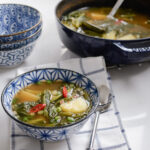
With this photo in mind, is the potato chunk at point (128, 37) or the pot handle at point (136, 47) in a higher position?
the pot handle at point (136, 47)

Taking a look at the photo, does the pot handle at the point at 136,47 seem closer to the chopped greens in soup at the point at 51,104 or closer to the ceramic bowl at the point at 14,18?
the chopped greens in soup at the point at 51,104

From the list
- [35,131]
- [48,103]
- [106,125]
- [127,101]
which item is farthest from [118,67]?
[35,131]

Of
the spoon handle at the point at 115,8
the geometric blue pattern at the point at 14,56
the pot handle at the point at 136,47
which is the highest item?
the spoon handle at the point at 115,8

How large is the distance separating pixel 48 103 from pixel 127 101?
39 cm

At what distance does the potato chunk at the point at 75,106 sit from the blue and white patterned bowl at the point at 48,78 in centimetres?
4

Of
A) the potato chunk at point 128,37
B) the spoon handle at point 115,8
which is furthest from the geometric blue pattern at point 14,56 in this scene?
the spoon handle at point 115,8

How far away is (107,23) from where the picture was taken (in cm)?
174

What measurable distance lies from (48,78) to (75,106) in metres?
0.20

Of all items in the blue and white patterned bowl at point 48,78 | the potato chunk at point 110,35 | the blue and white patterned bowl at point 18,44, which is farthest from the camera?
the potato chunk at point 110,35

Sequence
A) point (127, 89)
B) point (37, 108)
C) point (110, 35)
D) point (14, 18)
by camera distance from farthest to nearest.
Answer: point (14, 18), point (110, 35), point (127, 89), point (37, 108)

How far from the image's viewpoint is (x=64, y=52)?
158 centimetres

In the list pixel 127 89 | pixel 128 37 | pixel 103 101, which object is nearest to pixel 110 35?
pixel 128 37

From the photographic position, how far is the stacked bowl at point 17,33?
1.34 m

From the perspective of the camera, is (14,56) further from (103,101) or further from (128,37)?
(128,37)
